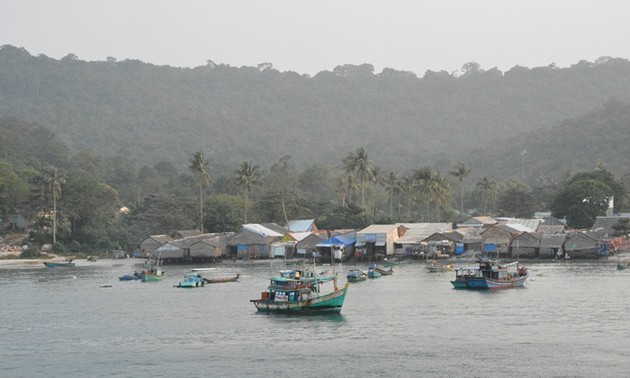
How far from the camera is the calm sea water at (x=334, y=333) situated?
107 feet

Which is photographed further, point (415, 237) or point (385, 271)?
point (415, 237)

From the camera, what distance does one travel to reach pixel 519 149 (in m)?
180

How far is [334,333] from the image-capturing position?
3944 centimetres

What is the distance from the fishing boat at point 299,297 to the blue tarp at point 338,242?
129 feet

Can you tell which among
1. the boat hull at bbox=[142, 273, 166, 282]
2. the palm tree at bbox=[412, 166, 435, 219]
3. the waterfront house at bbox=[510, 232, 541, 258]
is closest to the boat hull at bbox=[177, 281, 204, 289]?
the boat hull at bbox=[142, 273, 166, 282]

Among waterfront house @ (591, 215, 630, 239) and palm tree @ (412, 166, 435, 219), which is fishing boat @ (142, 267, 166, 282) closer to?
waterfront house @ (591, 215, 630, 239)

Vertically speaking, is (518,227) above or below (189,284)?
above

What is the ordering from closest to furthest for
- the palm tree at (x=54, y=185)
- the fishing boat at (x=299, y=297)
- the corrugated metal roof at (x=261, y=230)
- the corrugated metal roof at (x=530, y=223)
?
the fishing boat at (x=299, y=297) → the corrugated metal roof at (x=530, y=223) → the corrugated metal roof at (x=261, y=230) → the palm tree at (x=54, y=185)

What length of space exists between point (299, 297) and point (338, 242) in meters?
41.3

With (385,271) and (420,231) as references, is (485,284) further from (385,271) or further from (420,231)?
(420,231)

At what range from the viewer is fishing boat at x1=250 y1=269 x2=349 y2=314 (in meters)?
44.6

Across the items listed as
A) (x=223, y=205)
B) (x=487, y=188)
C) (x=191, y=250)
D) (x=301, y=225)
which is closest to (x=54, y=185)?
(x=191, y=250)

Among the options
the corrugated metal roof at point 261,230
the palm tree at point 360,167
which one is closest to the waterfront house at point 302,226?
the corrugated metal roof at point 261,230

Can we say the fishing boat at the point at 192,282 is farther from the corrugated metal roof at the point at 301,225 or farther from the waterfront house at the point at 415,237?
the corrugated metal roof at the point at 301,225
